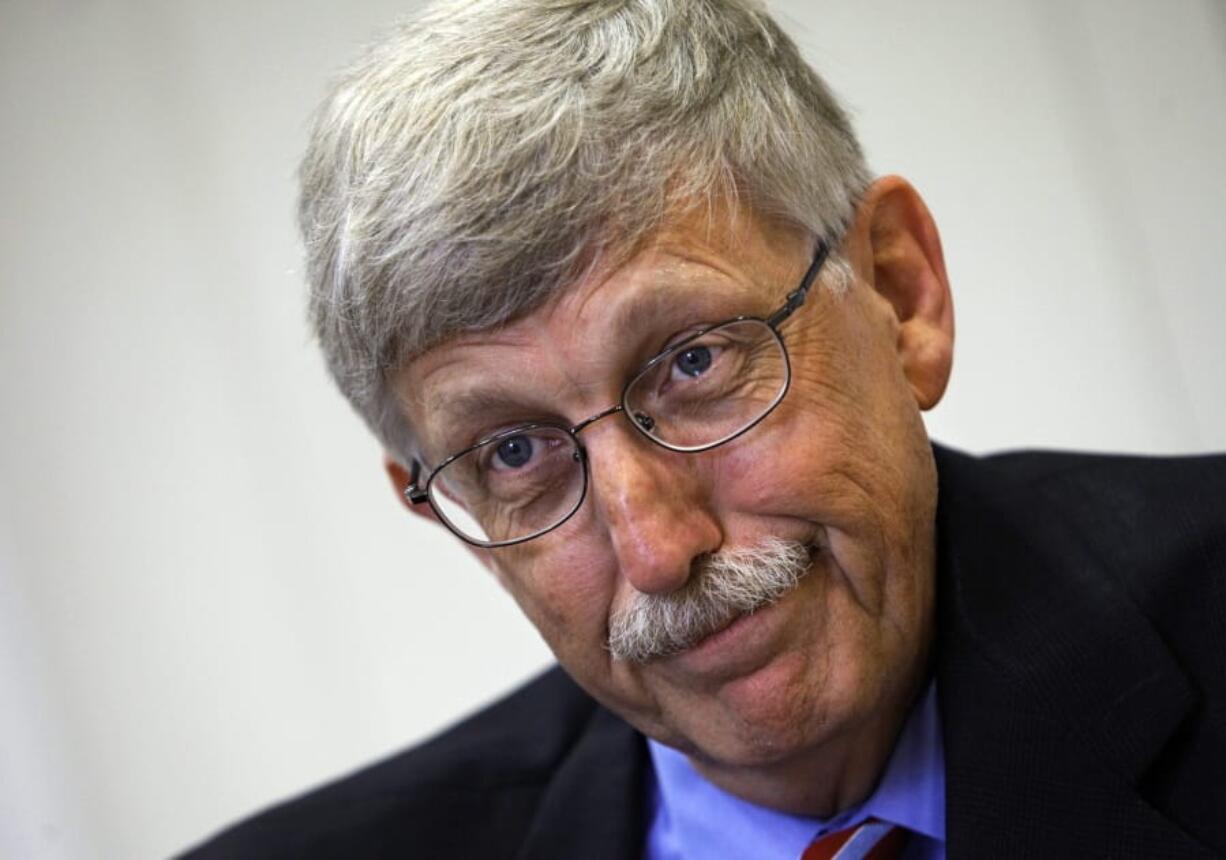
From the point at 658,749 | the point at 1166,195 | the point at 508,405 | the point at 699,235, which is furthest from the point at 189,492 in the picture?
the point at 1166,195

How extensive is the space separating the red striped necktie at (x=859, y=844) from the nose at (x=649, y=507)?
0.45 meters

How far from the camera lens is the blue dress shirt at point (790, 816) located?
1867 millimetres

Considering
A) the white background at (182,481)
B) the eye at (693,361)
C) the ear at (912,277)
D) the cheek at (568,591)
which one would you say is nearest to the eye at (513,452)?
the cheek at (568,591)

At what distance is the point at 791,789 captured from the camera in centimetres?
186

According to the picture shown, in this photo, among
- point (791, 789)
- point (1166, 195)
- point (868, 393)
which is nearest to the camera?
point (868, 393)

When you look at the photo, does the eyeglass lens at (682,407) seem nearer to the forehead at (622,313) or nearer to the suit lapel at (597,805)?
the forehead at (622,313)

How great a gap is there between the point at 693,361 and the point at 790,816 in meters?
0.64

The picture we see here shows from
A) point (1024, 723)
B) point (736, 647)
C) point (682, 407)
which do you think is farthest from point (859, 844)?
point (682, 407)

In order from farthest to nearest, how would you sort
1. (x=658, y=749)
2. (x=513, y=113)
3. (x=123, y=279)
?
(x=123, y=279) < (x=658, y=749) < (x=513, y=113)

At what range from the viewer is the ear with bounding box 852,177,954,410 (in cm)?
184

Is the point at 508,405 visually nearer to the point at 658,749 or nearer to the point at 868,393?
the point at 868,393

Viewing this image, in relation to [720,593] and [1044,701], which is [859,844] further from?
[720,593]

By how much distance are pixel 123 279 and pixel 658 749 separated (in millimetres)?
1578

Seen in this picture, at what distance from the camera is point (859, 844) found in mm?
1839
